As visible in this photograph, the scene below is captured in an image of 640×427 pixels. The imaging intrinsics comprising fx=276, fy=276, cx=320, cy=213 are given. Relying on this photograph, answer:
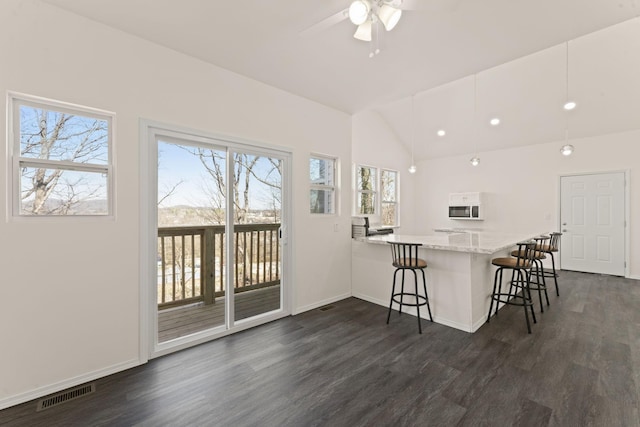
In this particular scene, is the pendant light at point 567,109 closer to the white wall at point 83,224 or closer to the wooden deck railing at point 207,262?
the wooden deck railing at point 207,262

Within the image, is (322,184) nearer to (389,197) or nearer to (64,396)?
(64,396)

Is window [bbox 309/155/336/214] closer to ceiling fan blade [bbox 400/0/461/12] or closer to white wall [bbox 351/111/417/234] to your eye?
white wall [bbox 351/111/417/234]

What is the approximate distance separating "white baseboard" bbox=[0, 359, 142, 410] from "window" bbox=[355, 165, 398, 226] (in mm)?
4852

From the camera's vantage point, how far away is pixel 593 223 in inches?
217

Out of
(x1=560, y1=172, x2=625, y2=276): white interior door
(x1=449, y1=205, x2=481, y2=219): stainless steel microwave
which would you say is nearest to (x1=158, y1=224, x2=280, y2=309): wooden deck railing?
(x1=449, y1=205, x2=481, y2=219): stainless steel microwave

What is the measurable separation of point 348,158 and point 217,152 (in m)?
1.97

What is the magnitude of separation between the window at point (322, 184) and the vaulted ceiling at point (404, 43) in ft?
2.70

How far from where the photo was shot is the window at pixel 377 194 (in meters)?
6.38

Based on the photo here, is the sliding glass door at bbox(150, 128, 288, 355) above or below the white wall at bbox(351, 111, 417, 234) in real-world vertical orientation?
below

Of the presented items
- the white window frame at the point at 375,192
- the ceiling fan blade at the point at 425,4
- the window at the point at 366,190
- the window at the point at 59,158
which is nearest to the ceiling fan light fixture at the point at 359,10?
the ceiling fan blade at the point at 425,4

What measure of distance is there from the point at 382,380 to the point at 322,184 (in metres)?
2.54

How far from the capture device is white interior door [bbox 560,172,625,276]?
5.25 metres

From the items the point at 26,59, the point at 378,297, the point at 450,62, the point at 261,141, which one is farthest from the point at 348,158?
the point at 26,59

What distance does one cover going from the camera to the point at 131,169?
2.37 metres
